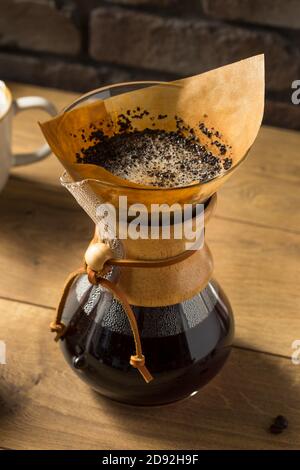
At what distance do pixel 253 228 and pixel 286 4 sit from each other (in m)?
0.30

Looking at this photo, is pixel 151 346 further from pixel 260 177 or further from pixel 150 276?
pixel 260 177

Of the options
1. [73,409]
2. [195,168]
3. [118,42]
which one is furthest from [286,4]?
[73,409]

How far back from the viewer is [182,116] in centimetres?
58

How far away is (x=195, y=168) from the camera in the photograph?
540mm

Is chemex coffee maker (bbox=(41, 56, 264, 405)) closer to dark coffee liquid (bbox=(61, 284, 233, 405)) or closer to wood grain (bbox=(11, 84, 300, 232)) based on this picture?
dark coffee liquid (bbox=(61, 284, 233, 405))

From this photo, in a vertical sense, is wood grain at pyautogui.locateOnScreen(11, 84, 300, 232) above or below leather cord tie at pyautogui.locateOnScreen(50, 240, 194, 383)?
below

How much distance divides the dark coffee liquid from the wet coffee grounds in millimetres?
96

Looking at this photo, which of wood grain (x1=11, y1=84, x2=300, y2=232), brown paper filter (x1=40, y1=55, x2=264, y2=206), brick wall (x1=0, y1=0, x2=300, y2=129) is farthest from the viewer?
brick wall (x1=0, y1=0, x2=300, y2=129)

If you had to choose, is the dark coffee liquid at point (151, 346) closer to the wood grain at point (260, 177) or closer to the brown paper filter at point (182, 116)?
the brown paper filter at point (182, 116)

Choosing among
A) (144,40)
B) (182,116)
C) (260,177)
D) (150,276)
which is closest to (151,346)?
(150,276)

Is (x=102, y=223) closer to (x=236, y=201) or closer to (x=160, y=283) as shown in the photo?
(x=160, y=283)

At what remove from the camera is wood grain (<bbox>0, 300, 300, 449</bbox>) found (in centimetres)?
59

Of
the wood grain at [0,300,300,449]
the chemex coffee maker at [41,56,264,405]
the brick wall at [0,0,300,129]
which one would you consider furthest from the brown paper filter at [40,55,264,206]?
the brick wall at [0,0,300,129]
